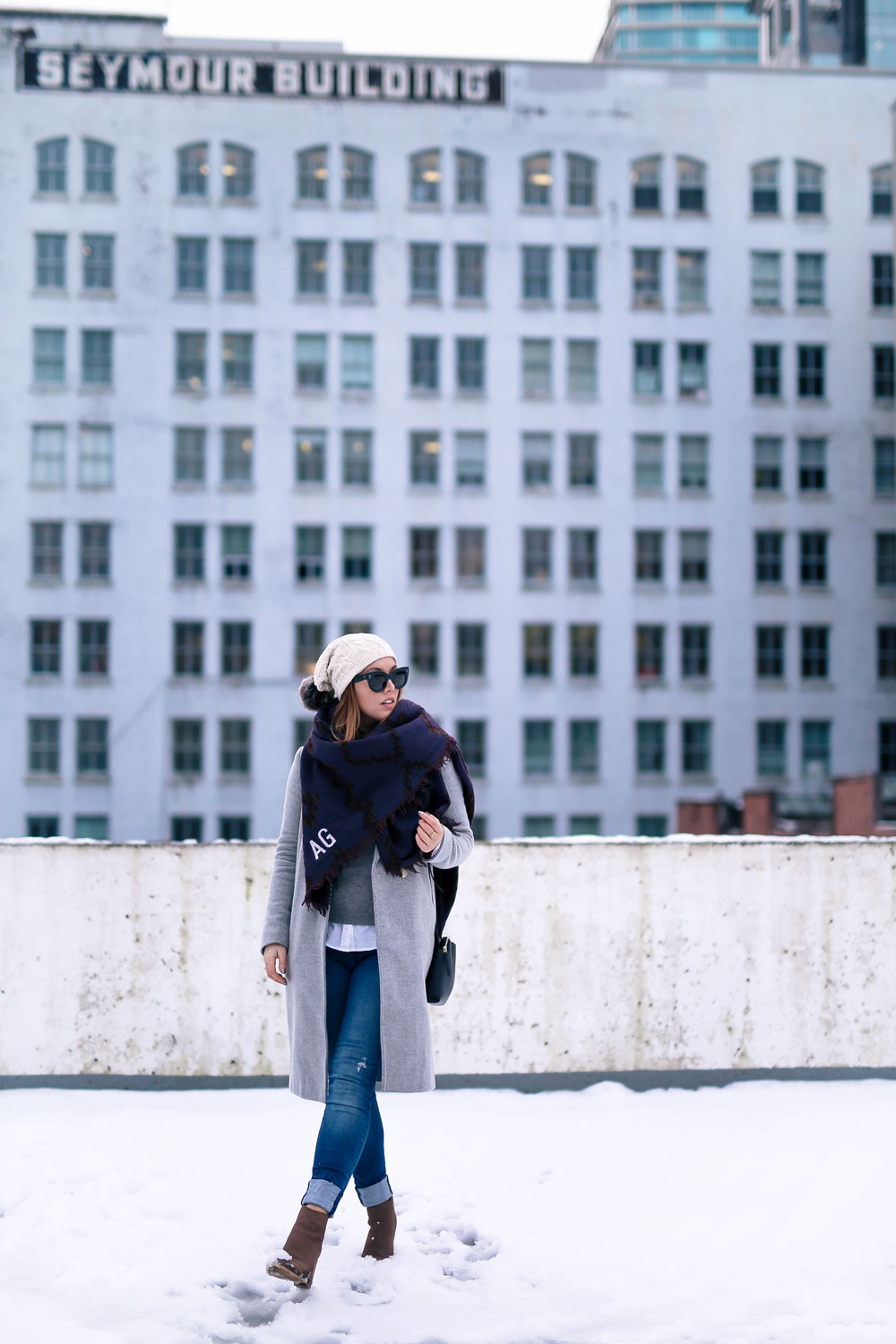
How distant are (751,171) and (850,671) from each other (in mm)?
19816

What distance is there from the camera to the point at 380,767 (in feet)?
11.3

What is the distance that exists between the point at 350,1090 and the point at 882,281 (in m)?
49.8

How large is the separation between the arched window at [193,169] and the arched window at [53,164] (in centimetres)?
424

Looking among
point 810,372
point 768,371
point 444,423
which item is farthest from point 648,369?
point 444,423

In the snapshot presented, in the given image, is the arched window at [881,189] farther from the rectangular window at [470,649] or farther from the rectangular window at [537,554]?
the rectangular window at [470,649]

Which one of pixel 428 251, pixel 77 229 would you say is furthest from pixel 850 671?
pixel 77 229

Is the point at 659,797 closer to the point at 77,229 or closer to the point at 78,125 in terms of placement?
the point at 77,229

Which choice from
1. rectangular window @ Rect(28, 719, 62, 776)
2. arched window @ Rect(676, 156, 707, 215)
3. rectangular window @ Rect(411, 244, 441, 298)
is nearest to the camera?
rectangular window @ Rect(28, 719, 62, 776)

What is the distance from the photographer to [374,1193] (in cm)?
353

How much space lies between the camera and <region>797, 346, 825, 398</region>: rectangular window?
4653 centimetres

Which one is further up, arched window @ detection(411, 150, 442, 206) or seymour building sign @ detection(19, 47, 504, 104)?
seymour building sign @ detection(19, 47, 504, 104)

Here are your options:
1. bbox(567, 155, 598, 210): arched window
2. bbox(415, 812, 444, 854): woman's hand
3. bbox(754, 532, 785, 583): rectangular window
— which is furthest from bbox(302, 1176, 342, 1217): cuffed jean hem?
bbox(567, 155, 598, 210): arched window

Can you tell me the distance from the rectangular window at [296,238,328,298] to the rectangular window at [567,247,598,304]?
9384mm

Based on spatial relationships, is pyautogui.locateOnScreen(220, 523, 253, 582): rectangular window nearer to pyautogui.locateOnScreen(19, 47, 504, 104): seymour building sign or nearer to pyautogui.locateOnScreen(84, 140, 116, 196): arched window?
pyautogui.locateOnScreen(84, 140, 116, 196): arched window
